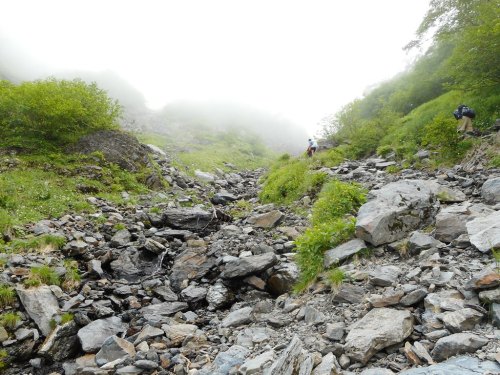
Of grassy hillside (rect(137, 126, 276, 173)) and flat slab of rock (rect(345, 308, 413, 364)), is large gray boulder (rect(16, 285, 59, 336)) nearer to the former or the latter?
flat slab of rock (rect(345, 308, 413, 364))

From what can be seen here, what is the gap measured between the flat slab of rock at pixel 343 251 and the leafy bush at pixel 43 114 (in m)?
18.4

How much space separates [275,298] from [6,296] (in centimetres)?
723

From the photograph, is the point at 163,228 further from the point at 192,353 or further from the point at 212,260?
the point at 192,353

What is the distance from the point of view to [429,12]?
22438 mm

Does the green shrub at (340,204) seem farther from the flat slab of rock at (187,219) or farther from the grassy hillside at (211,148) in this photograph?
the grassy hillside at (211,148)

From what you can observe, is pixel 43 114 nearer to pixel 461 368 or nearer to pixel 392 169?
pixel 392 169

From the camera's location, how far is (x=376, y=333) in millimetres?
4988

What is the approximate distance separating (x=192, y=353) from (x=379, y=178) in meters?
11.6

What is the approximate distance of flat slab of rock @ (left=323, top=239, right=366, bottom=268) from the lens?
8.09 meters

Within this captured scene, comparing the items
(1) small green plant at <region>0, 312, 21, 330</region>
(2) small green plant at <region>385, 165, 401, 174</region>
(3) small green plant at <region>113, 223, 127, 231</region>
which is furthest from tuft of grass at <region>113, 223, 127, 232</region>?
(2) small green plant at <region>385, 165, 401, 174</region>

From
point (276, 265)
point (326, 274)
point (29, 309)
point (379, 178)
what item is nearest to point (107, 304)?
point (29, 309)

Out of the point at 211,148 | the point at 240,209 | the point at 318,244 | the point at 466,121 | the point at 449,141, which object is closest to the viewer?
the point at 318,244

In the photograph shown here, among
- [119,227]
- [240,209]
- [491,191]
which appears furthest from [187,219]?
[491,191]

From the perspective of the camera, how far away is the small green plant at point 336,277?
722cm
